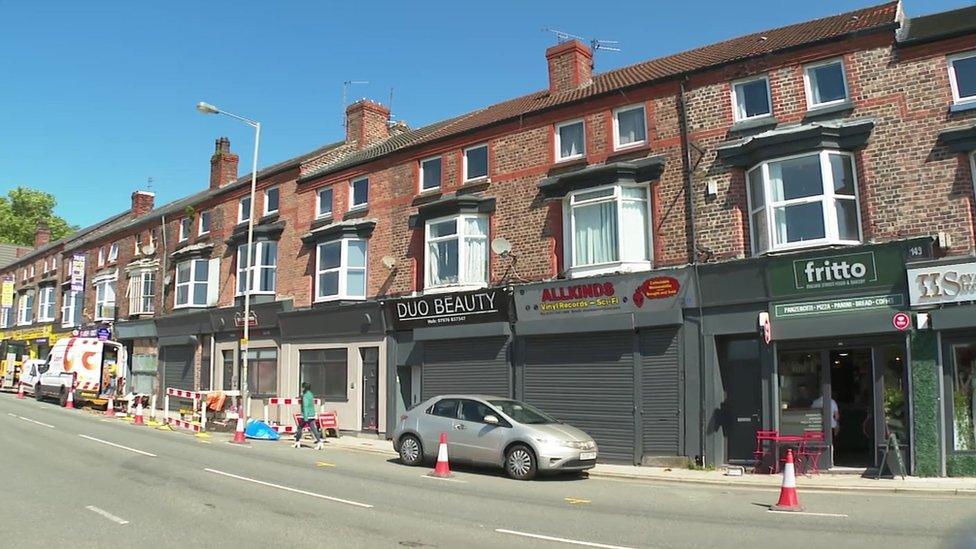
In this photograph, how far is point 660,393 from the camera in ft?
52.4

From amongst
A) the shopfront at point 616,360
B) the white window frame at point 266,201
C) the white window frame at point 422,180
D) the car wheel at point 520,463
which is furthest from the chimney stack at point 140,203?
the car wheel at point 520,463

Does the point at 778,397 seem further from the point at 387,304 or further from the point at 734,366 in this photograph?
the point at 387,304

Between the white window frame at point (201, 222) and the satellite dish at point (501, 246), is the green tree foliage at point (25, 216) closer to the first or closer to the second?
the white window frame at point (201, 222)

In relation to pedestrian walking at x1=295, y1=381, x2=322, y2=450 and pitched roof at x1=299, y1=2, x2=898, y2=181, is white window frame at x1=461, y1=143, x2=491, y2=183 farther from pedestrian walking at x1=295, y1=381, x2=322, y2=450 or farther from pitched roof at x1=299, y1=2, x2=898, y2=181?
pedestrian walking at x1=295, y1=381, x2=322, y2=450

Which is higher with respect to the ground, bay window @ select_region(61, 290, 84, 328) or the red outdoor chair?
bay window @ select_region(61, 290, 84, 328)

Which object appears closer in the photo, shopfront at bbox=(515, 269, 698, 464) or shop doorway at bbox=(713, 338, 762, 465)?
shop doorway at bbox=(713, 338, 762, 465)

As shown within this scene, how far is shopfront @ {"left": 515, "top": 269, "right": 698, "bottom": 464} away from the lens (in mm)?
15742

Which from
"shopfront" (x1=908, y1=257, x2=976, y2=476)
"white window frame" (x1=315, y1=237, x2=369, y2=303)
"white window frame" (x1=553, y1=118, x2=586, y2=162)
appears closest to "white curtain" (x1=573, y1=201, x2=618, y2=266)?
"white window frame" (x1=553, y1=118, x2=586, y2=162)

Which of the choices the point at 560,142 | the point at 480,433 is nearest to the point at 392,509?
the point at 480,433

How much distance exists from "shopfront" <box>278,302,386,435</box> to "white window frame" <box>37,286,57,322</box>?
27.9 metres

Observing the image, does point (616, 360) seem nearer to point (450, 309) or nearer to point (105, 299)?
point (450, 309)

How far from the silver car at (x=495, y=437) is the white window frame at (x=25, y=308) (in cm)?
4339

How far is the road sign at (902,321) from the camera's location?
13.0 m

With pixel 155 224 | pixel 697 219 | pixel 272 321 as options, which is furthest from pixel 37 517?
pixel 155 224
